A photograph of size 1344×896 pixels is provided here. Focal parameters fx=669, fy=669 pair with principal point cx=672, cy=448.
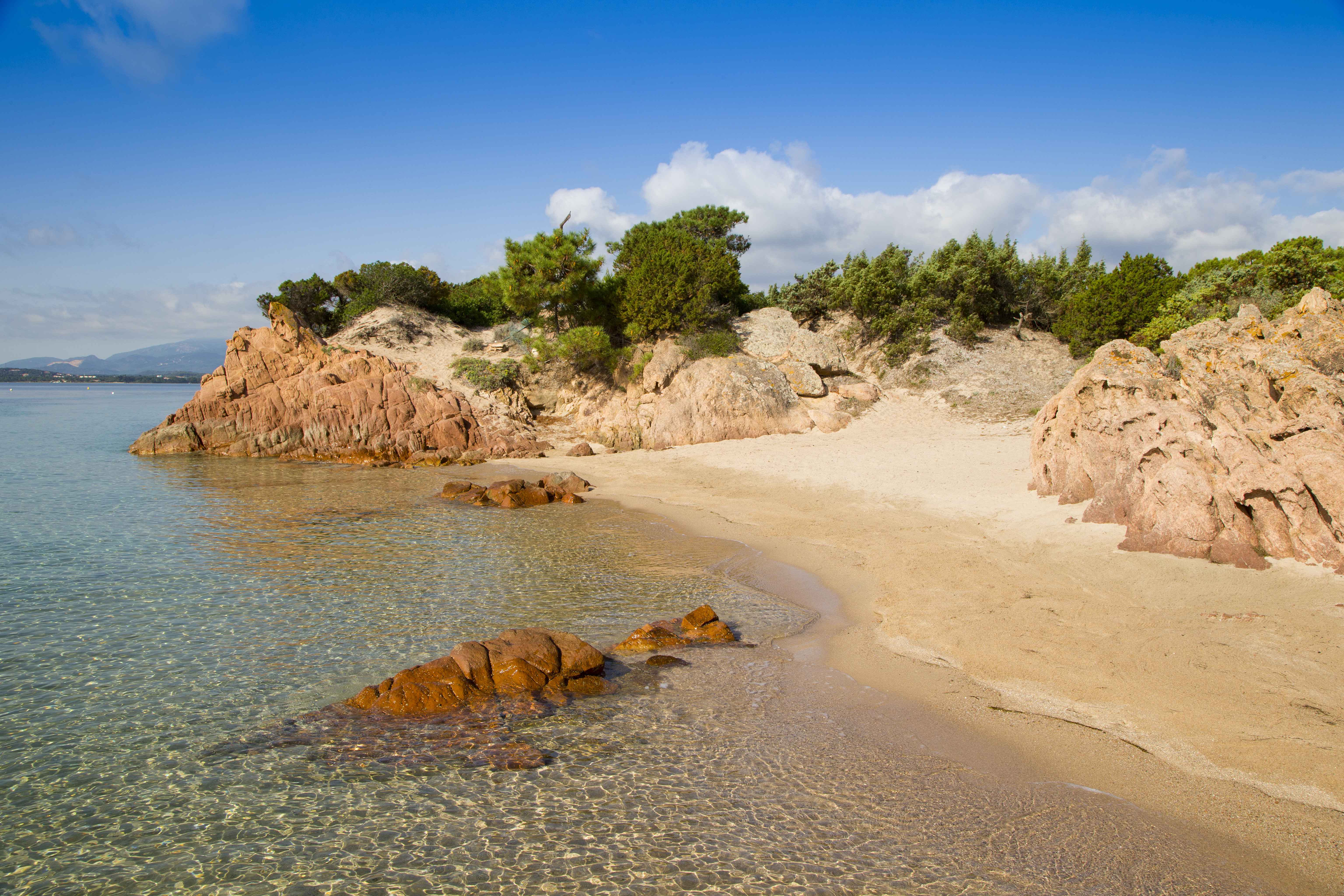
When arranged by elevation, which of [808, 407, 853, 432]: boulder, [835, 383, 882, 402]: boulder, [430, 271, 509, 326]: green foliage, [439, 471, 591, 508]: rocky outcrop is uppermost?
[430, 271, 509, 326]: green foliage

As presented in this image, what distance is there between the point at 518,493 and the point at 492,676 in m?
9.99

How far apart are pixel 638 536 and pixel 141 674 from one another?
8094 millimetres

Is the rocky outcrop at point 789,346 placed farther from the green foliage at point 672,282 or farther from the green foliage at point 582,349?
the green foliage at point 582,349

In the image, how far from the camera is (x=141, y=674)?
23.5 feet

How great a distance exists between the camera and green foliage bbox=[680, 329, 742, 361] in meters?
26.9

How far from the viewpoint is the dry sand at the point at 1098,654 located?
5059 millimetres

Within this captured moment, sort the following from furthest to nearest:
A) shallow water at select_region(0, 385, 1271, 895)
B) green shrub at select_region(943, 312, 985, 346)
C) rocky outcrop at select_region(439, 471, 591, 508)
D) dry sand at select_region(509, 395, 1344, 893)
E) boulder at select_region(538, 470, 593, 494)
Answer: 1. green shrub at select_region(943, 312, 985, 346)
2. boulder at select_region(538, 470, 593, 494)
3. rocky outcrop at select_region(439, 471, 591, 508)
4. dry sand at select_region(509, 395, 1344, 893)
5. shallow water at select_region(0, 385, 1271, 895)

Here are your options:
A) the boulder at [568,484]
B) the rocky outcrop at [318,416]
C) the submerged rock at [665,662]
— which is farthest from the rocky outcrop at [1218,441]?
the rocky outcrop at [318,416]

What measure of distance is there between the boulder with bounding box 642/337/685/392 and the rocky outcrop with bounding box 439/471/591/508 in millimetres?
8822

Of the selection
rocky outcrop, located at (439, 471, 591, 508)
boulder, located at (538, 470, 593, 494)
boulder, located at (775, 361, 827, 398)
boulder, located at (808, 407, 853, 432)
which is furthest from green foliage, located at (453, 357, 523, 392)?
boulder, located at (808, 407, 853, 432)

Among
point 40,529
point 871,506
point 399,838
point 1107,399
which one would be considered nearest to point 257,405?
point 40,529

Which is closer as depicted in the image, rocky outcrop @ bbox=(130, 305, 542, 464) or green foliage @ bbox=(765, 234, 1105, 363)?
rocky outcrop @ bbox=(130, 305, 542, 464)

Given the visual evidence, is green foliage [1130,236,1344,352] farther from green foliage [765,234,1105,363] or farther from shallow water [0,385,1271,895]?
shallow water [0,385,1271,895]

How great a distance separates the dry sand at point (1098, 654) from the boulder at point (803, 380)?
37.0ft
